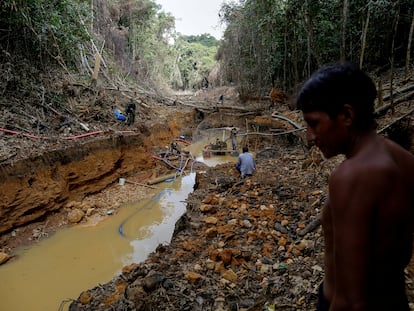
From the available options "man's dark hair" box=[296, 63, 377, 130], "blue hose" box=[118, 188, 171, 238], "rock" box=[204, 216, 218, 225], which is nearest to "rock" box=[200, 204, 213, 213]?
"rock" box=[204, 216, 218, 225]

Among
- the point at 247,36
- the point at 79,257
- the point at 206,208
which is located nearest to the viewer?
the point at 206,208

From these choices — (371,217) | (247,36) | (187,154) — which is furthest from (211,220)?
(247,36)

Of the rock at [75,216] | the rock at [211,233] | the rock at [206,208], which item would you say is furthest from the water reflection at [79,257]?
the rock at [211,233]

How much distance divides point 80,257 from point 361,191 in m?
5.86

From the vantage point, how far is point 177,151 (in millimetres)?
11195

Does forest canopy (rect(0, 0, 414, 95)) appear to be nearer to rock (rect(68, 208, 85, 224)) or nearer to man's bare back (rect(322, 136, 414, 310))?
rock (rect(68, 208, 85, 224))

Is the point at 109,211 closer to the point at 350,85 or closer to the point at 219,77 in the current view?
the point at 350,85

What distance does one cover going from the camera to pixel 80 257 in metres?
5.49

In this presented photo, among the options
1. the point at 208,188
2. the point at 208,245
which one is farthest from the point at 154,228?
the point at 208,245

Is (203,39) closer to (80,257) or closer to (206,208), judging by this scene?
(80,257)

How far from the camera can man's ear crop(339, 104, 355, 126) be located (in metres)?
0.89

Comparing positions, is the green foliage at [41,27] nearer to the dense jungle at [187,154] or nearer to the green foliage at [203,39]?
the dense jungle at [187,154]

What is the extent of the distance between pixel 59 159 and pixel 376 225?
23.5 feet

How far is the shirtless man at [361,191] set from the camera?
83cm
